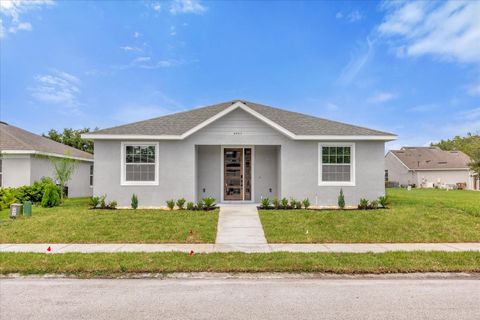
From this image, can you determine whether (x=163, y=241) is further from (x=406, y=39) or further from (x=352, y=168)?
(x=406, y=39)

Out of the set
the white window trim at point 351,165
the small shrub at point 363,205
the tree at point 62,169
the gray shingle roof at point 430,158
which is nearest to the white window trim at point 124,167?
the tree at point 62,169

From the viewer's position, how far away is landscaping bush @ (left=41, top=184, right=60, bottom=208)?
13.5m

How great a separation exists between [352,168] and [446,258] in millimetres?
7427

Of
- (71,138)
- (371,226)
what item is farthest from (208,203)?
(71,138)

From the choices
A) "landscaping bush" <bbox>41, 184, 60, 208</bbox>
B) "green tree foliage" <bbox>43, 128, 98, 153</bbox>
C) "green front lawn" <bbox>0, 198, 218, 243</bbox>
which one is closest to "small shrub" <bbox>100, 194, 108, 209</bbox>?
"green front lawn" <bbox>0, 198, 218, 243</bbox>

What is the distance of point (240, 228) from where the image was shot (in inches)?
369

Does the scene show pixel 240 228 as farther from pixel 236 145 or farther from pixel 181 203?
pixel 236 145

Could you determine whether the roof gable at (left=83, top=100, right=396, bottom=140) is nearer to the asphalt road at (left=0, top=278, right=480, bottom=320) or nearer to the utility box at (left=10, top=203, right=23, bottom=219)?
the utility box at (left=10, top=203, right=23, bottom=219)

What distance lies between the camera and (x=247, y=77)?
24.0m

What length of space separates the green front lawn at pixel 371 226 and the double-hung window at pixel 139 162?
552 cm

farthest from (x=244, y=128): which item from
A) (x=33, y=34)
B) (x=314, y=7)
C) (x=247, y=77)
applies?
(x=33, y=34)

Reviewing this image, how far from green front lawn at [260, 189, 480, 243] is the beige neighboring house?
29268mm

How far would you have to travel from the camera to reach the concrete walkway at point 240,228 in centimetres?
780

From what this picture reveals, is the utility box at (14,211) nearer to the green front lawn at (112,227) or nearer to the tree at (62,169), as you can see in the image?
the green front lawn at (112,227)
